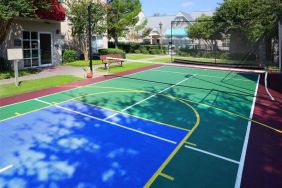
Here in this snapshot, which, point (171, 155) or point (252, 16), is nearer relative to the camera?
point (171, 155)

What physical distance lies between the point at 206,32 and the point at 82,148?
27.9 meters

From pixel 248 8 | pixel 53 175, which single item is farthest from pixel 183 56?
pixel 53 175

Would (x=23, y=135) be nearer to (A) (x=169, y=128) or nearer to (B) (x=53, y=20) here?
(A) (x=169, y=128)

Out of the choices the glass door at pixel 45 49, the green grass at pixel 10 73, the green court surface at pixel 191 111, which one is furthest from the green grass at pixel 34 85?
the glass door at pixel 45 49

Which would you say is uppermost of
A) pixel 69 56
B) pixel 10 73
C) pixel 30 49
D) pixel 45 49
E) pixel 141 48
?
pixel 141 48

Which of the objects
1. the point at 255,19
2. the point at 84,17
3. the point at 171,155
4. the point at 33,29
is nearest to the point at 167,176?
the point at 171,155

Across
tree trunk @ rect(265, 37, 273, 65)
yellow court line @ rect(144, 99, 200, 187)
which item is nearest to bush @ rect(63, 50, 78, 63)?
tree trunk @ rect(265, 37, 273, 65)

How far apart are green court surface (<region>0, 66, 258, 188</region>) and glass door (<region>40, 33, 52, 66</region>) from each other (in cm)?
862

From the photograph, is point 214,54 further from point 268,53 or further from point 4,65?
point 4,65

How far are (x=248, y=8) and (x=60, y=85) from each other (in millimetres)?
22553

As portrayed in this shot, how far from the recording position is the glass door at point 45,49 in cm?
2347

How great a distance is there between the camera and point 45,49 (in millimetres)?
23812

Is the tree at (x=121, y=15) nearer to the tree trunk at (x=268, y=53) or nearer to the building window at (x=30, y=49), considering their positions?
the building window at (x=30, y=49)

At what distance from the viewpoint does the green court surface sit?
6.37m
